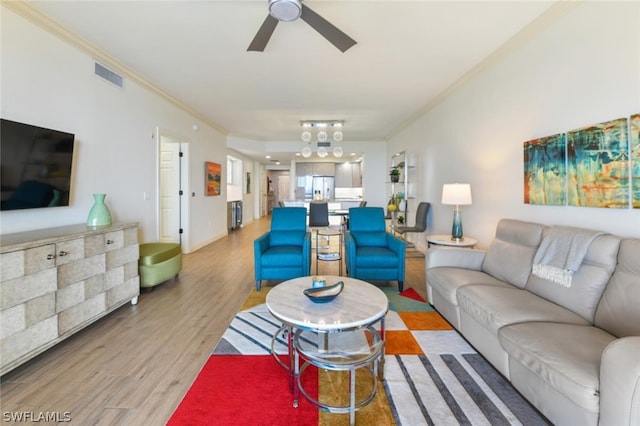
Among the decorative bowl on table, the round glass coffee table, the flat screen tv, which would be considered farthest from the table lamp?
the flat screen tv

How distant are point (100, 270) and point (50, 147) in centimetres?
117

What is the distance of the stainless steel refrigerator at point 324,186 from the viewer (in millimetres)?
11391

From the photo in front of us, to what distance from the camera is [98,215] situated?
278 centimetres

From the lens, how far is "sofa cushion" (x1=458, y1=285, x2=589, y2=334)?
1.73 metres

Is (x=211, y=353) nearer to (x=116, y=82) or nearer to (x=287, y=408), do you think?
(x=287, y=408)

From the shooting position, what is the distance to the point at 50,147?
98.0 inches

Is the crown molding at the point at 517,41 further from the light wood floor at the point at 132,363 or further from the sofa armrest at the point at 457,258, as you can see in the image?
the light wood floor at the point at 132,363

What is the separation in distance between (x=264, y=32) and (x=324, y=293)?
2.04 metres

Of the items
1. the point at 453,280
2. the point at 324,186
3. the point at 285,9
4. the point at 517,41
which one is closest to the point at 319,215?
the point at 453,280

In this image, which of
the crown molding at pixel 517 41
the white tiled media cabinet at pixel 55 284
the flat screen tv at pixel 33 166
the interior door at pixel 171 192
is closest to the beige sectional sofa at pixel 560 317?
the crown molding at pixel 517 41

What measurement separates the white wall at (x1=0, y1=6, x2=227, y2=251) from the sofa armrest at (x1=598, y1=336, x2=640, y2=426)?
3859mm

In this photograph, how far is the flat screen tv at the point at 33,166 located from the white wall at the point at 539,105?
4.37m

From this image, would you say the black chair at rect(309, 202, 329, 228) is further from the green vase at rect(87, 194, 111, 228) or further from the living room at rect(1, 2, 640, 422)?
the green vase at rect(87, 194, 111, 228)

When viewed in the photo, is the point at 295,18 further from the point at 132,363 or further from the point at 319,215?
the point at 319,215
